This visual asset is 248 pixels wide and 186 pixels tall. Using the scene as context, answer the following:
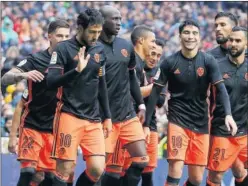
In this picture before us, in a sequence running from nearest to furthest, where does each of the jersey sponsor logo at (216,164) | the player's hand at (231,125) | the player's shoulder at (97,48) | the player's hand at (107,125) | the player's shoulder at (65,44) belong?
the player's shoulder at (65,44)
the player's shoulder at (97,48)
the player's hand at (107,125)
the player's hand at (231,125)
the jersey sponsor logo at (216,164)

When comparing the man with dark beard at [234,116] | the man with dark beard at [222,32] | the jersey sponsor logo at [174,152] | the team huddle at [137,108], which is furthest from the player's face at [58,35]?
the man with dark beard at [222,32]

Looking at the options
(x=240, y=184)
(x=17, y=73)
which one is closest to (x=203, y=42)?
(x=240, y=184)

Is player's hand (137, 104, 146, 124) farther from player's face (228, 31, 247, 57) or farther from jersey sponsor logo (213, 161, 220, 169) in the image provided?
player's face (228, 31, 247, 57)

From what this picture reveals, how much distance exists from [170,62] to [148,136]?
3.32ft

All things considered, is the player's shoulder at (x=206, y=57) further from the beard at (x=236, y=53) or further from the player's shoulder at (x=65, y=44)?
the player's shoulder at (x=65, y=44)

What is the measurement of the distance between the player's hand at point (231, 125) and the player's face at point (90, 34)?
2.02 meters

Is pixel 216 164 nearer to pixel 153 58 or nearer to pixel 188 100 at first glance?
pixel 188 100

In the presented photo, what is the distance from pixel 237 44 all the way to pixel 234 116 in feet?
3.16

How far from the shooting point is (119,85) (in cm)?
1258

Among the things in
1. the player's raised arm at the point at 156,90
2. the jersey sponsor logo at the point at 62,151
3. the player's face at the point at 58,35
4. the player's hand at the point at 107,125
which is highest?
the player's face at the point at 58,35

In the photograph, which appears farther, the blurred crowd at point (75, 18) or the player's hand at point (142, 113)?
the blurred crowd at point (75, 18)

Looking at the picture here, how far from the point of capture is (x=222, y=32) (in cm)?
1398

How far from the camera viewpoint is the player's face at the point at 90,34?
11250 mm

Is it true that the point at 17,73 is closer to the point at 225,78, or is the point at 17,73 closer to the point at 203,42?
the point at 225,78
